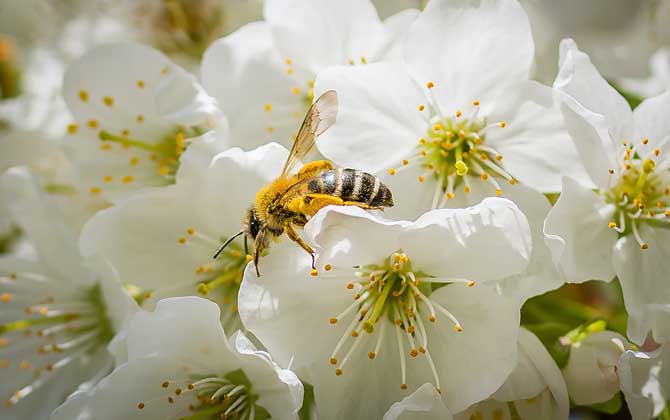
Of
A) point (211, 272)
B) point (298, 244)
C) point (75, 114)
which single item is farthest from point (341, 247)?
point (75, 114)

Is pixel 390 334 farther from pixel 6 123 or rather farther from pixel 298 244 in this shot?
pixel 6 123

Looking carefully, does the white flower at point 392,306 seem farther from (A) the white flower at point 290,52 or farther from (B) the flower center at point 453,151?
(A) the white flower at point 290,52

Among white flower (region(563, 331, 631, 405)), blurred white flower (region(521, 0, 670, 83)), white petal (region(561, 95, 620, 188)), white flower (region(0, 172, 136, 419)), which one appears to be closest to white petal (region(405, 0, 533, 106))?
white petal (region(561, 95, 620, 188))

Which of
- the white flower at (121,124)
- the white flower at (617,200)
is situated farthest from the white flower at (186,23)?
the white flower at (617,200)

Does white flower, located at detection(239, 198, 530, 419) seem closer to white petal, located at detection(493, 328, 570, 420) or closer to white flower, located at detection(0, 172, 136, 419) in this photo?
white petal, located at detection(493, 328, 570, 420)

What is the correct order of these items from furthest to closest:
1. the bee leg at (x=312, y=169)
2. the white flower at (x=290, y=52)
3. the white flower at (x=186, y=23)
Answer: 1. the white flower at (x=186, y=23)
2. the white flower at (x=290, y=52)
3. the bee leg at (x=312, y=169)

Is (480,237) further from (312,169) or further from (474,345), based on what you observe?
(312,169)
